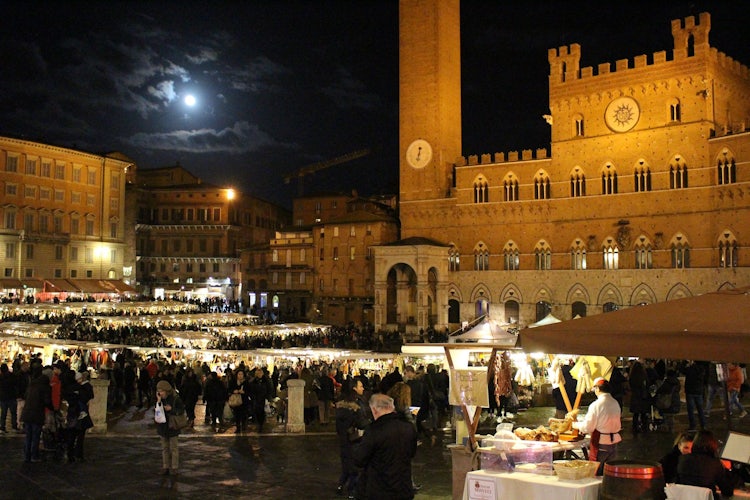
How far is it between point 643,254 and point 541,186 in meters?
7.10

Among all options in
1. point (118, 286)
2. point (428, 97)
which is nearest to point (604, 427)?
point (428, 97)

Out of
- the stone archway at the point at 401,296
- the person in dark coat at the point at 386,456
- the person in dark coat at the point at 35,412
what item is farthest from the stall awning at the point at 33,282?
the person in dark coat at the point at 386,456

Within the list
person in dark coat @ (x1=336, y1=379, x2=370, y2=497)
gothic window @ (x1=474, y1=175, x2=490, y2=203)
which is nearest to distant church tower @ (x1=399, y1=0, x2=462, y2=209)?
gothic window @ (x1=474, y1=175, x2=490, y2=203)

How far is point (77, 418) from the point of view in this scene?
37.2ft

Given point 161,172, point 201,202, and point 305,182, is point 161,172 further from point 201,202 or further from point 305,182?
point 305,182

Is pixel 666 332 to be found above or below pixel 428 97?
below

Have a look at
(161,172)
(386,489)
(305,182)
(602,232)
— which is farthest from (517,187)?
(305,182)

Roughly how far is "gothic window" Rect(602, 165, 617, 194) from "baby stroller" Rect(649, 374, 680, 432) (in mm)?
25825

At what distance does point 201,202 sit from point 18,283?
2084 centimetres

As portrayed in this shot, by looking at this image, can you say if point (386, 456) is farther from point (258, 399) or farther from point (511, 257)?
point (511, 257)

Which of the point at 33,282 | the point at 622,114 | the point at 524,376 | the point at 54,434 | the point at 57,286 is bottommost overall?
the point at 54,434

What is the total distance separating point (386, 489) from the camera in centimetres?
574

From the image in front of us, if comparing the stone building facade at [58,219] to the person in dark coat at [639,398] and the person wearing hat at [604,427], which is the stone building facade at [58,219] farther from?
the person wearing hat at [604,427]

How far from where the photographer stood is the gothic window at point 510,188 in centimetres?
4184
